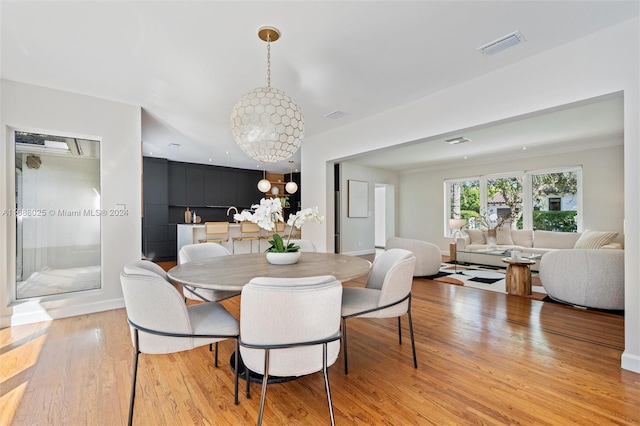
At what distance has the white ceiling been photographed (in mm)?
2100

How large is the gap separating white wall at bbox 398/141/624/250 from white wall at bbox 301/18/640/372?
15.1 ft

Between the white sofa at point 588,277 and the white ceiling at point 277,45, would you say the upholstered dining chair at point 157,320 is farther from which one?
the white sofa at point 588,277

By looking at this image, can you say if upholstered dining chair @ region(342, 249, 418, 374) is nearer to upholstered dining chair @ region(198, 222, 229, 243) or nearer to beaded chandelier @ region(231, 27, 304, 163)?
beaded chandelier @ region(231, 27, 304, 163)

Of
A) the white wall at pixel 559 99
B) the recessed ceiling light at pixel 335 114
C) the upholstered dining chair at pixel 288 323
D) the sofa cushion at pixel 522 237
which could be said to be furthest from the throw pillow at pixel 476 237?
the upholstered dining chair at pixel 288 323

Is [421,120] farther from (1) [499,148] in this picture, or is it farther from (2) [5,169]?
(2) [5,169]

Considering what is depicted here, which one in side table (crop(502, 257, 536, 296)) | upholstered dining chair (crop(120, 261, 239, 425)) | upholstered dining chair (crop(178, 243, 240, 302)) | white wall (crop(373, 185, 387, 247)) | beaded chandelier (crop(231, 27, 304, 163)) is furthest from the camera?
white wall (crop(373, 185, 387, 247))

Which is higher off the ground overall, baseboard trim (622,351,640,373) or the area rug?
baseboard trim (622,351,640,373)

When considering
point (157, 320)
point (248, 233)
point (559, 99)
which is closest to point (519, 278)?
point (559, 99)

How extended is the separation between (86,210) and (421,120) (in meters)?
4.39

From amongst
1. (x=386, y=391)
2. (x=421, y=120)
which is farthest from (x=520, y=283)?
(x=386, y=391)

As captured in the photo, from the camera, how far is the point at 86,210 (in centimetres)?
360

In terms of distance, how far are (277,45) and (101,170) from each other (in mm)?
2763

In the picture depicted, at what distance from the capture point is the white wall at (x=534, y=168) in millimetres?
5633

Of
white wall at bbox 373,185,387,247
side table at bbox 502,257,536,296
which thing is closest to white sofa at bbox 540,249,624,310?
side table at bbox 502,257,536,296
